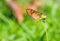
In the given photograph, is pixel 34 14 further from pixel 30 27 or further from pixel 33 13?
pixel 30 27

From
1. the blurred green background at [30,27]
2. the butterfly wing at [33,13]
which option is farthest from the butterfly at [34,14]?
the blurred green background at [30,27]

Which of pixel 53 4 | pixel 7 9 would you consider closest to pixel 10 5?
pixel 7 9

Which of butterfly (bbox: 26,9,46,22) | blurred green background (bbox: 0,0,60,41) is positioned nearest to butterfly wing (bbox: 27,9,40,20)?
butterfly (bbox: 26,9,46,22)

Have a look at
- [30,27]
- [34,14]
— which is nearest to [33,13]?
[34,14]

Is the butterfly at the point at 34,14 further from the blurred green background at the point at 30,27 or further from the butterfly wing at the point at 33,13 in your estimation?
the blurred green background at the point at 30,27

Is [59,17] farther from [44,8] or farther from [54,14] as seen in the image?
[44,8]

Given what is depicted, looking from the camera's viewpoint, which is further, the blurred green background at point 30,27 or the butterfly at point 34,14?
the blurred green background at point 30,27

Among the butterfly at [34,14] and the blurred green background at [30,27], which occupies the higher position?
the blurred green background at [30,27]

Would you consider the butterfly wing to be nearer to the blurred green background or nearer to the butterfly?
the butterfly
